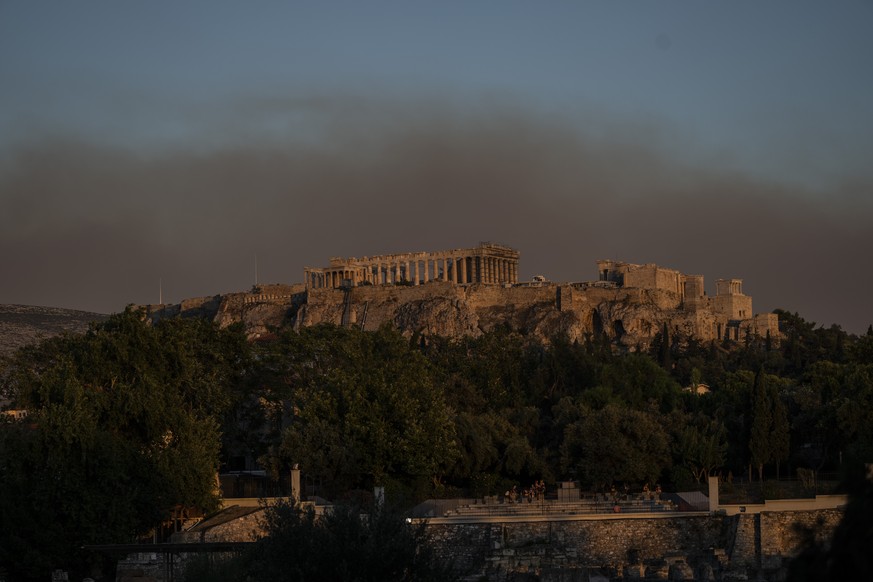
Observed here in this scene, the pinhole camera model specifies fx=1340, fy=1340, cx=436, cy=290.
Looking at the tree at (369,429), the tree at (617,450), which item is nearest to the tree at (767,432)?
the tree at (617,450)

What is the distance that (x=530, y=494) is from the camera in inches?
1617

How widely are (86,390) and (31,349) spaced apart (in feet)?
42.9

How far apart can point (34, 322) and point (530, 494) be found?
62.0 meters

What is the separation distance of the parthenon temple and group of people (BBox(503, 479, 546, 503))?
5213 centimetres

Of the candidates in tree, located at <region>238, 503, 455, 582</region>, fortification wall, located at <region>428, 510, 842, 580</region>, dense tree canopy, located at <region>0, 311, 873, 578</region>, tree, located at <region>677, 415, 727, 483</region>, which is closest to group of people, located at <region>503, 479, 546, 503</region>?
dense tree canopy, located at <region>0, 311, 873, 578</region>

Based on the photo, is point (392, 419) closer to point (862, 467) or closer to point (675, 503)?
point (675, 503)

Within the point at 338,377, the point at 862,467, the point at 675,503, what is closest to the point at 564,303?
the point at 338,377

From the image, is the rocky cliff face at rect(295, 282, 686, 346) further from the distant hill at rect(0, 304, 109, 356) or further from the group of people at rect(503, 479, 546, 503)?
the group of people at rect(503, 479, 546, 503)

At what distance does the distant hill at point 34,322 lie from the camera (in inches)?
3253

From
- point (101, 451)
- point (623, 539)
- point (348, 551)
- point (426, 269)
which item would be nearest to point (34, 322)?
point (426, 269)

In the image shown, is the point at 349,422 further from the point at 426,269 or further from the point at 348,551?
the point at 426,269

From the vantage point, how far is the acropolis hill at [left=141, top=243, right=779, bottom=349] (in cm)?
8188

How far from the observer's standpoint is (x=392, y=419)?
43.8m

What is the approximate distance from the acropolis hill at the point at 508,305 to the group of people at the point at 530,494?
1430 inches
